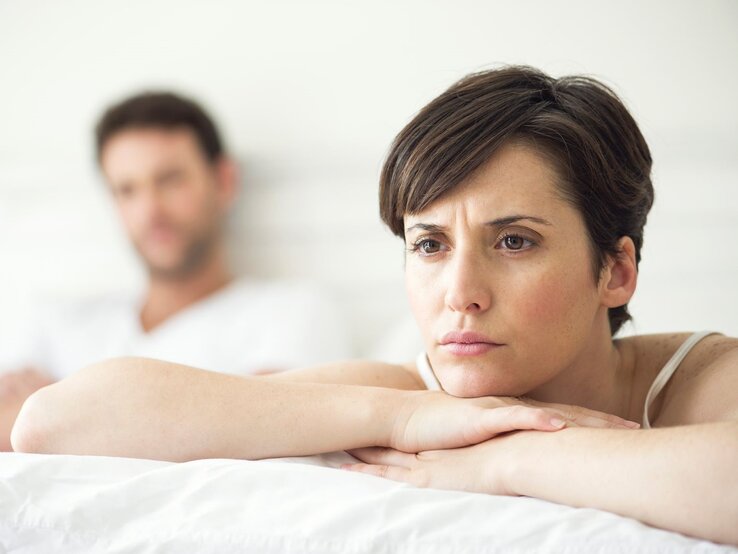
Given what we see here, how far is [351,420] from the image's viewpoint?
122 cm

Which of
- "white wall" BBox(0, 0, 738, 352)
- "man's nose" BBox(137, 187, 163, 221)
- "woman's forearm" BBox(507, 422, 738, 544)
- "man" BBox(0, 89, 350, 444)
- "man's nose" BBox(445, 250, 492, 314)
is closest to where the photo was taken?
"woman's forearm" BBox(507, 422, 738, 544)

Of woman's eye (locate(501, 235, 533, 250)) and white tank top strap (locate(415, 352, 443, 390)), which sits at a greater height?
woman's eye (locate(501, 235, 533, 250))

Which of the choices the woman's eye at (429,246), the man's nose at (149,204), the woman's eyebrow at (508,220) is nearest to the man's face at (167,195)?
the man's nose at (149,204)

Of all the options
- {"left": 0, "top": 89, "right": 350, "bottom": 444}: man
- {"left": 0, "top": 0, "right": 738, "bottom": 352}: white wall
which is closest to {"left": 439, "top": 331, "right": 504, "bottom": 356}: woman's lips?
{"left": 0, "top": 0, "right": 738, "bottom": 352}: white wall

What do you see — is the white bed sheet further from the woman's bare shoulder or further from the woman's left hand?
the woman's bare shoulder

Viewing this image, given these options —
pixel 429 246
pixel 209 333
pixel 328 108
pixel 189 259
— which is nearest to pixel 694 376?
pixel 429 246

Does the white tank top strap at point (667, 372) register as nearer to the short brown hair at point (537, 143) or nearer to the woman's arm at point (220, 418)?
the short brown hair at point (537, 143)

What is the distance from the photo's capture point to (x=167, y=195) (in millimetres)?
2869

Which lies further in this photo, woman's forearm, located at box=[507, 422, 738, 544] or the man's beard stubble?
the man's beard stubble

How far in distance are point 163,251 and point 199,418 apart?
1.70m

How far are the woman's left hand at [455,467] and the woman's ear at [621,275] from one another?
15.3 inches

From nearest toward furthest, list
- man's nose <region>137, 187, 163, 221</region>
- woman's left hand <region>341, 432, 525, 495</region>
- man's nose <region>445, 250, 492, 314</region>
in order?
woman's left hand <region>341, 432, 525, 495</region> → man's nose <region>445, 250, 492, 314</region> → man's nose <region>137, 187, 163, 221</region>

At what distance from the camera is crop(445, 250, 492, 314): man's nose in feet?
3.94

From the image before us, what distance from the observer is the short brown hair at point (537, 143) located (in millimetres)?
1269
